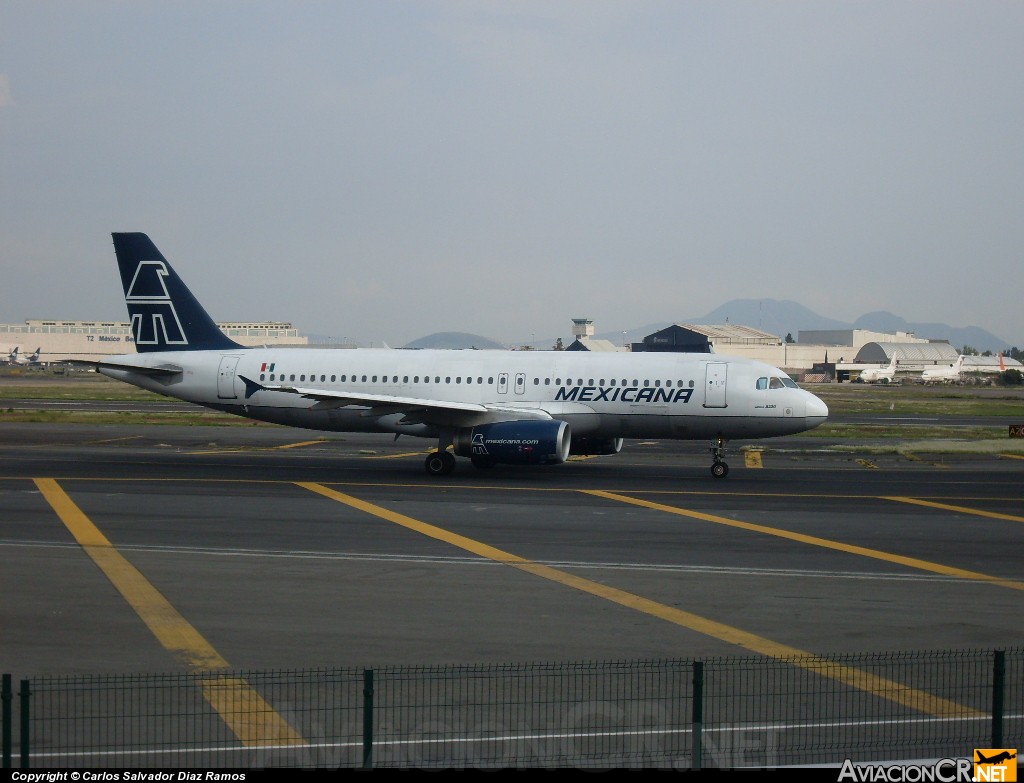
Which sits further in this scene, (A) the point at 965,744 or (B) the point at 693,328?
(B) the point at 693,328

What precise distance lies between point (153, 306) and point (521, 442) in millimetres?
15993

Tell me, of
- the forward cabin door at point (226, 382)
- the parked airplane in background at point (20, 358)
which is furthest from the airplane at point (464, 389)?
the parked airplane in background at point (20, 358)

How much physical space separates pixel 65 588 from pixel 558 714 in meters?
10.6

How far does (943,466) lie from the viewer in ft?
134

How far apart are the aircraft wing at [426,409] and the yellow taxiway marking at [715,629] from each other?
801 centimetres

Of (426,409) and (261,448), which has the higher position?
(426,409)

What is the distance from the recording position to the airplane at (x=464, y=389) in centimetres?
3581

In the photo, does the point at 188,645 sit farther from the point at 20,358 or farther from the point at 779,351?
the point at 20,358

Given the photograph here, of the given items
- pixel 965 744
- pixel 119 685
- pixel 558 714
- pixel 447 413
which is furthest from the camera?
pixel 447 413

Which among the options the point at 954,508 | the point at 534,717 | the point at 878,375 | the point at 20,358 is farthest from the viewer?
the point at 20,358

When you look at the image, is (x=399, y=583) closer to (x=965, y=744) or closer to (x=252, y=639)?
(x=252, y=639)

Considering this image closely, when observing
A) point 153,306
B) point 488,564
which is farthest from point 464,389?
point 488,564

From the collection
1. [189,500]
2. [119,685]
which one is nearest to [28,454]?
[189,500]

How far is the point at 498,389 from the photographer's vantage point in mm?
38000
